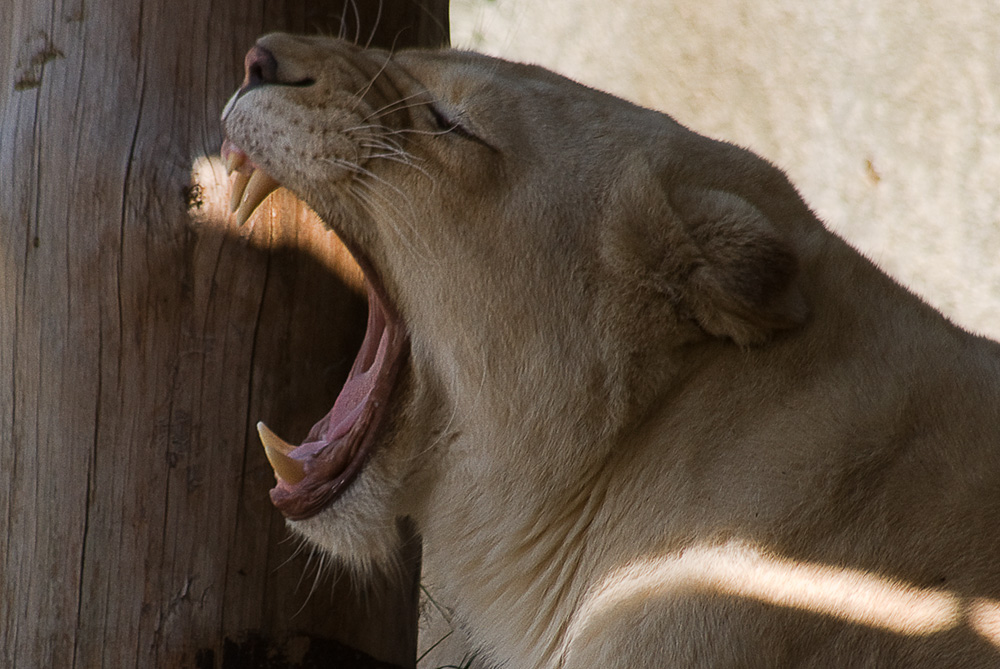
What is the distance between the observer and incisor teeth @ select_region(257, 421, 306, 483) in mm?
2721

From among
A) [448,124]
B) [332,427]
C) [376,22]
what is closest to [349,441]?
A: [332,427]

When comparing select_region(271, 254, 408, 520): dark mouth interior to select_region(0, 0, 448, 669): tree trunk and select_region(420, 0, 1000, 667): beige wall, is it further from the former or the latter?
select_region(420, 0, 1000, 667): beige wall

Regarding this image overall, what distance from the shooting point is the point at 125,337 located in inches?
109

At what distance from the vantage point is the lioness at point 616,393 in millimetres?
2238

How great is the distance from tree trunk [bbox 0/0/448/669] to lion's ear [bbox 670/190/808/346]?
3.77ft

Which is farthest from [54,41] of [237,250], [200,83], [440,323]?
[440,323]

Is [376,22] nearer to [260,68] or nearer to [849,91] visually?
[260,68]

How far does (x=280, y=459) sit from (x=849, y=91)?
6.01 meters

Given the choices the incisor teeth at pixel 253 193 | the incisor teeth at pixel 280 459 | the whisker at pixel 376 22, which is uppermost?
the whisker at pixel 376 22

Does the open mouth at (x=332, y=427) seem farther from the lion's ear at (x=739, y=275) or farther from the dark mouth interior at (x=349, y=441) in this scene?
the lion's ear at (x=739, y=275)

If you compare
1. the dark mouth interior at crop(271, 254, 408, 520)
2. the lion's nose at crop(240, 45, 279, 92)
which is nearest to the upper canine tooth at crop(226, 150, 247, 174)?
the lion's nose at crop(240, 45, 279, 92)

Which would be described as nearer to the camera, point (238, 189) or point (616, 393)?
point (616, 393)

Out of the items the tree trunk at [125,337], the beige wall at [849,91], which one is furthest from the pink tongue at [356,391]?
the beige wall at [849,91]

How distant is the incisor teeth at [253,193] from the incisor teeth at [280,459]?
534 millimetres
